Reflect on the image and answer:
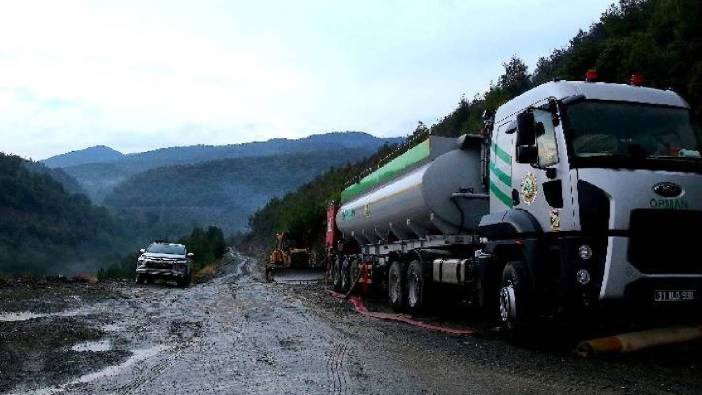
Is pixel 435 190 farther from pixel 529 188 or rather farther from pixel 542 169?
pixel 542 169

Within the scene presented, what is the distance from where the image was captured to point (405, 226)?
14.3m

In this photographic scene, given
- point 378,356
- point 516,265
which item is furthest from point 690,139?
point 378,356

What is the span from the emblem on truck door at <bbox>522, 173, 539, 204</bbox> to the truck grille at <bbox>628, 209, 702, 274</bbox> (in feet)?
5.10

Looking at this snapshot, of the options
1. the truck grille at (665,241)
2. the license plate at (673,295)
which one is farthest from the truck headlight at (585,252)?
the license plate at (673,295)

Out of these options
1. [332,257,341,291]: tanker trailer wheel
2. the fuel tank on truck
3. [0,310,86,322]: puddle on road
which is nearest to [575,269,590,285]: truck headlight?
the fuel tank on truck

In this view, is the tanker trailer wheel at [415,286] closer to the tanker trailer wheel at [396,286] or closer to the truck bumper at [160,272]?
the tanker trailer wheel at [396,286]

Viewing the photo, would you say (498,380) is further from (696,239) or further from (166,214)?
(166,214)

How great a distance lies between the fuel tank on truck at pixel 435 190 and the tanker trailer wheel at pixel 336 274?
640cm

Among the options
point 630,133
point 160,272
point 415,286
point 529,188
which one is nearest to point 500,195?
point 529,188

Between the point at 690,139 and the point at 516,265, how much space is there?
8.67 ft

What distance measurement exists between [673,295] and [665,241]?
0.60 metres

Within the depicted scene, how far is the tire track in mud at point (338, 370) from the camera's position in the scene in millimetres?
6180

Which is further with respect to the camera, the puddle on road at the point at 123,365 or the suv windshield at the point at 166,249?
the suv windshield at the point at 166,249

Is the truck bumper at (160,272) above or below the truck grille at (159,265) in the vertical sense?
below
